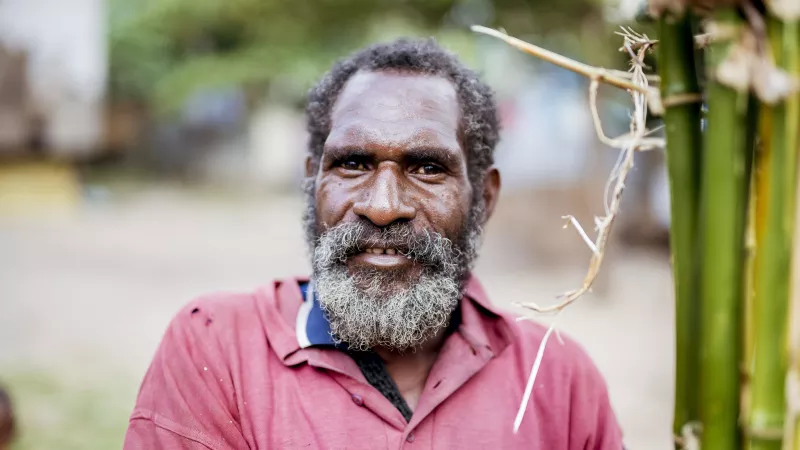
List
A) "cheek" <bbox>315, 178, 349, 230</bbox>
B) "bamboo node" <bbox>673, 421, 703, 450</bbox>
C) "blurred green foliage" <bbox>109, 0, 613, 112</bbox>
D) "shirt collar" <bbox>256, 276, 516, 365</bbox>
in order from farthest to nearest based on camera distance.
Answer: "blurred green foliage" <bbox>109, 0, 613, 112</bbox> < "cheek" <bbox>315, 178, 349, 230</bbox> < "shirt collar" <bbox>256, 276, 516, 365</bbox> < "bamboo node" <bbox>673, 421, 703, 450</bbox>

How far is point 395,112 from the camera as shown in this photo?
7.50 feet

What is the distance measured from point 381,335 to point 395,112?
26.3 inches

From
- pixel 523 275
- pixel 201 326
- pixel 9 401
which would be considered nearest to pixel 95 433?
pixel 9 401

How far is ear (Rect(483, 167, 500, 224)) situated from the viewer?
2676 mm

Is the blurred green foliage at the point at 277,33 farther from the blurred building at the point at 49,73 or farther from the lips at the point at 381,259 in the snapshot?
the lips at the point at 381,259

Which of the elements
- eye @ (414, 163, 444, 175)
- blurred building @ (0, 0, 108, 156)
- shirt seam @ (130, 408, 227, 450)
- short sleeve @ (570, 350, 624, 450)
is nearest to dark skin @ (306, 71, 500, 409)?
eye @ (414, 163, 444, 175)

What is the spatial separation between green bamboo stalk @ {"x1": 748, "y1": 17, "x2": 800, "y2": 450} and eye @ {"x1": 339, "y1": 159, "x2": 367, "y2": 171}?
1.36 m

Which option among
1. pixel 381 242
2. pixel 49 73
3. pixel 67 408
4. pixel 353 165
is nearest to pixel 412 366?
pixel 381 242

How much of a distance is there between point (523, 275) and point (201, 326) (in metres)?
8.92

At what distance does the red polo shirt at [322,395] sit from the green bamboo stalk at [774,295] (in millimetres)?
1046

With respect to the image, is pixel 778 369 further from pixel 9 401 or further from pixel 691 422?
pixel 9 401

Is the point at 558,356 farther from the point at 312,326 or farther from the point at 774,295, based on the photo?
the point at 774,295

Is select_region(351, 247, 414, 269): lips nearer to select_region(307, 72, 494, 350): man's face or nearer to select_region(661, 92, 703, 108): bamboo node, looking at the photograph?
select_region(307, 72, 494, 350): man's face

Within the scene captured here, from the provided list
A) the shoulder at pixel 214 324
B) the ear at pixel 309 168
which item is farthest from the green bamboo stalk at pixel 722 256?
the ear at pixel 309 168
